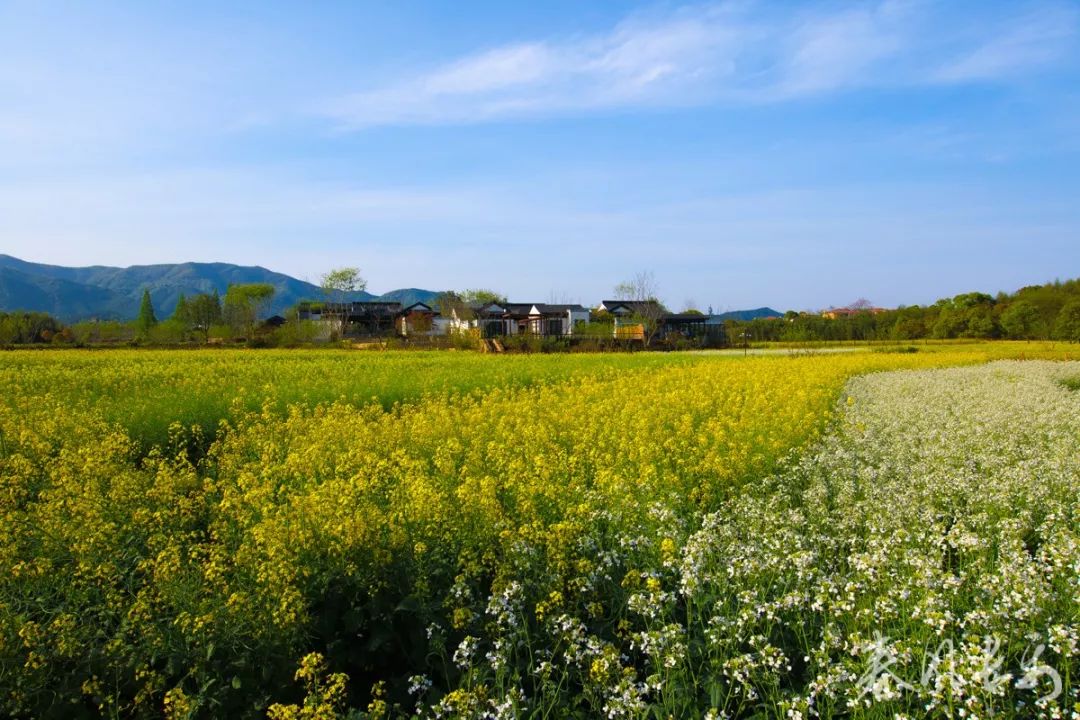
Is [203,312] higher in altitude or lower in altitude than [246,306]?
lower

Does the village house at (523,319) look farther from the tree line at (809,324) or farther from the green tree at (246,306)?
the green tree at (246,306)

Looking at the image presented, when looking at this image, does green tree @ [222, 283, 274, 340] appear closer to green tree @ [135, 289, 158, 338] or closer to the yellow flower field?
green tree @ [135, 289, 158, 338]

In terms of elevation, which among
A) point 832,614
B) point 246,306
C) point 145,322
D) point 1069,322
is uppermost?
point 246,306

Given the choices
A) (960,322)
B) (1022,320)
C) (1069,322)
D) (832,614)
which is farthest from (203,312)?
(832,614)

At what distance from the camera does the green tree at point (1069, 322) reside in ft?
148

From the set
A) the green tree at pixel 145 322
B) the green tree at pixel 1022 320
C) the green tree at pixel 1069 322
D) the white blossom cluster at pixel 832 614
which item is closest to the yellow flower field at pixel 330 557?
the white blossom cluster at pixel 832 614

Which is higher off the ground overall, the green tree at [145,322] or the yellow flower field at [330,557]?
the green tree at [145,322]

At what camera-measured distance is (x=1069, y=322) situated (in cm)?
4522

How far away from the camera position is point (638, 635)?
3.36 metres

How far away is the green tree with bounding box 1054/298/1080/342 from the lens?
148 ft

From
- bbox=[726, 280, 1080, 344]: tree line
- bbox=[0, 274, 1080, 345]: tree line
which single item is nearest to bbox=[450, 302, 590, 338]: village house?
bbox=[0, 274, 1080, 345]: tree line

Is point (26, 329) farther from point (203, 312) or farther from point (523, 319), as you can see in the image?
point (523, 319)

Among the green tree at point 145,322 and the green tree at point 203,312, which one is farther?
the green tree at point 203,312

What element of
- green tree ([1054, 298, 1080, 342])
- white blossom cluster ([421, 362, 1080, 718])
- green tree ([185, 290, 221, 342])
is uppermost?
green tree ([185, 290, 221, 342])
